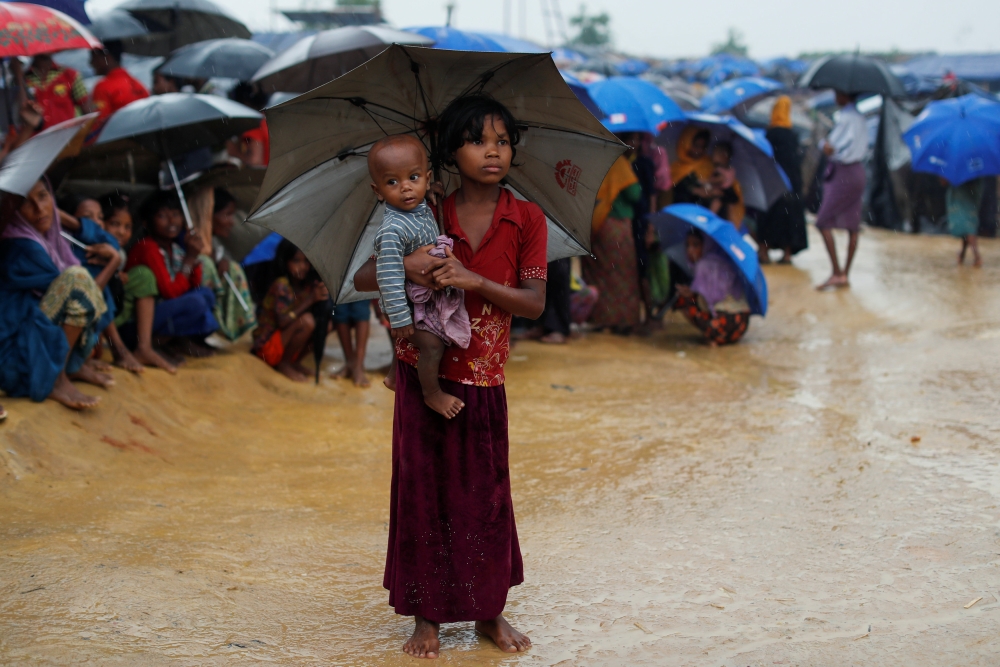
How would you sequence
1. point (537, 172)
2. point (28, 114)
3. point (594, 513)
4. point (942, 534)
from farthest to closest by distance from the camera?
point (28, 114)
point (594, 513)
point (942, 534)
point (537, 172)

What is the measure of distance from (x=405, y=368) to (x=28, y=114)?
455cm

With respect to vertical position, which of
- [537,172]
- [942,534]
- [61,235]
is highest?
[537,172]

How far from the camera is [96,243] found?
5.39 meters

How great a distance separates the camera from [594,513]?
4.20 meters

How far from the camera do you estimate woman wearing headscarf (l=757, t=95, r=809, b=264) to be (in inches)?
450

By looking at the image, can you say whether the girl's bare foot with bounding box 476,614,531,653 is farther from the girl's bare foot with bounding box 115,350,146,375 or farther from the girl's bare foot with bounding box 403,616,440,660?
the girl's bare foot with bounding box 115,350,146,375

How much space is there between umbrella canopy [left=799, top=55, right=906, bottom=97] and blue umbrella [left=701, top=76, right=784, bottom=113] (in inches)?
63.3

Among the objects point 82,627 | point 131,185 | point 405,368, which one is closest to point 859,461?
point 405,368

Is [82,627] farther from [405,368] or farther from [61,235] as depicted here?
[61,235]

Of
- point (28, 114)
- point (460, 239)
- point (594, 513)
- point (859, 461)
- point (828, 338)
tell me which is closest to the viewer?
point (460, 239)

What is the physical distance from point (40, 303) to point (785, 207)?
899cm

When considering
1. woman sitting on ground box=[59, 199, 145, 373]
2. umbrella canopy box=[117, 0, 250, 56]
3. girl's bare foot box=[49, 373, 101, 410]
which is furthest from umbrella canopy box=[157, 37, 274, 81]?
girl's bare foot box=[49, 373, 101, 410]

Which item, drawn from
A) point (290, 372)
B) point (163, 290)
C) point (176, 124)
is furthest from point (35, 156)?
point (290, 372)

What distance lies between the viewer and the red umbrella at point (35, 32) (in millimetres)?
5086
